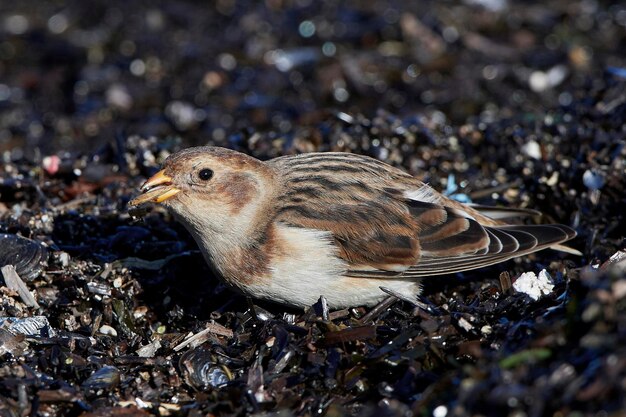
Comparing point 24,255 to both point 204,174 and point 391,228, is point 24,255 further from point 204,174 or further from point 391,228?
point 391,228

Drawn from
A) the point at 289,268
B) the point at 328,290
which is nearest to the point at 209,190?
the point at 289,268

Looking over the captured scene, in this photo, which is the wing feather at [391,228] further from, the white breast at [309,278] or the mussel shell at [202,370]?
the mussel shell at [202,370]

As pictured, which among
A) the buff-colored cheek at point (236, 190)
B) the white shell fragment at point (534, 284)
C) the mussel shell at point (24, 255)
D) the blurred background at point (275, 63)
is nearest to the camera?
the white shell fragment at point (534, 284)

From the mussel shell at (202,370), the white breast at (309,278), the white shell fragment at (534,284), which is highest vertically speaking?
the white breast at (309,278)

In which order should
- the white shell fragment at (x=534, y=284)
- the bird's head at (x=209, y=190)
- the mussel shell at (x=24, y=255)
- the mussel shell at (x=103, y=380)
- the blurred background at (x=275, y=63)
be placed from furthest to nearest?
the blurred background at (x=275, y=63)
the mussel shell at (x=24, y=255)
the bird's head at (x=209, y=190)
the white shell fragment at (x=534, y=284)
the mussel shell at (x=103, y=380)

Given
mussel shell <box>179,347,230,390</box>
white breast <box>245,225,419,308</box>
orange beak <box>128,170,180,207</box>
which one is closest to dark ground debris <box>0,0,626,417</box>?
mussel shell <box>179,347,230,390</box>

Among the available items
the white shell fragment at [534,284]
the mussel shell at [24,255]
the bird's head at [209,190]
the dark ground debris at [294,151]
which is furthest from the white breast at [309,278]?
the mussel shell at [24,255]

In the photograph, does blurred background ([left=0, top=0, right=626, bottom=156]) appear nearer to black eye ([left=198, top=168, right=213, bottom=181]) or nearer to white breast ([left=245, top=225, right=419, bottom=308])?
black eye ([left=198, top=168, right=213, bottom=181])

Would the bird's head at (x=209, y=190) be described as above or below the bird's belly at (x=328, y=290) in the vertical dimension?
above
